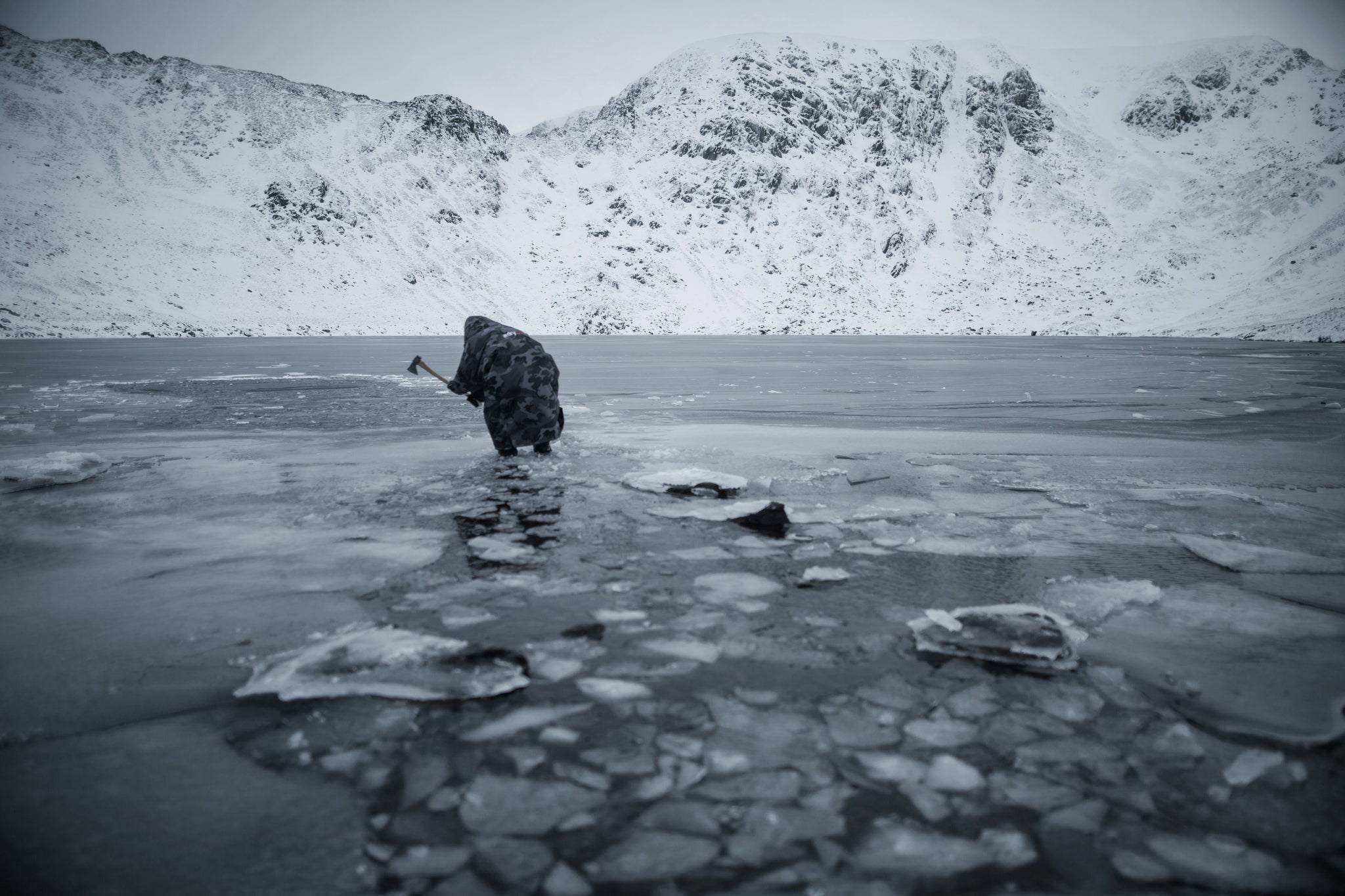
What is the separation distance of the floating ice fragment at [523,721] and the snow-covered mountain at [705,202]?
216 ft

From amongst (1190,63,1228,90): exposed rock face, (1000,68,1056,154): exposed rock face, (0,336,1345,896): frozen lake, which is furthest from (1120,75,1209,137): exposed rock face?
(0,336,1345,896): frozen lake

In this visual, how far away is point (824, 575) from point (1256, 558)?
233cm

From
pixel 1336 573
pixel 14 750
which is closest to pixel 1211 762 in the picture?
pixel 1336 573

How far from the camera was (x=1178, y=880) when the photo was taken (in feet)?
4.97

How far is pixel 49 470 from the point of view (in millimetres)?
5641

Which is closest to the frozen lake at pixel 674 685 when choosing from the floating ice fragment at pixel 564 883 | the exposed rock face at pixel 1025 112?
the floating ice fragment at pixel 564 883

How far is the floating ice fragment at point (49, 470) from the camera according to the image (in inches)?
213

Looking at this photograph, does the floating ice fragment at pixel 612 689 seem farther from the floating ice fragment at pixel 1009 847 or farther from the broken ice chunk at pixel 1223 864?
the broken ice chunk at pixel 1223 864

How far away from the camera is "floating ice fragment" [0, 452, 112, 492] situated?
5.42 m

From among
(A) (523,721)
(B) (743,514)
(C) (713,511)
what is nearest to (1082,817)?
(A) (523,721)

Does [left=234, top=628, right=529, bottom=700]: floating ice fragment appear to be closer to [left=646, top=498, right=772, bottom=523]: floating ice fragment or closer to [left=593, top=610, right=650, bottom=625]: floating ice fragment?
[left=593, top=610, right=650, bottom=625]: floating ice fragment

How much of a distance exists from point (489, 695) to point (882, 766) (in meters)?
1.20

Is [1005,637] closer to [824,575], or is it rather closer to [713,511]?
[824,575]

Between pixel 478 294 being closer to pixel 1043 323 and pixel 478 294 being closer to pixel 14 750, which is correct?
pixel 1043 323
